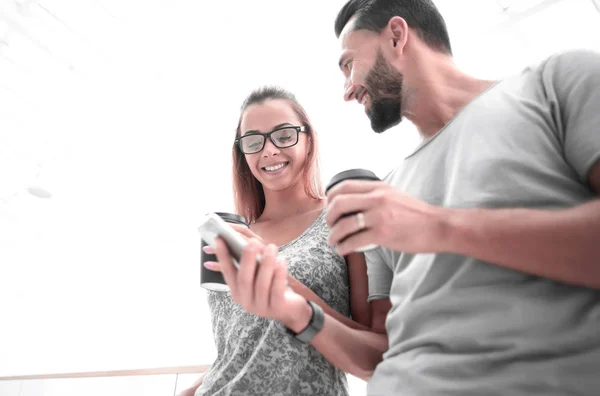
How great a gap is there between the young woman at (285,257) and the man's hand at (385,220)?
1.29 ft

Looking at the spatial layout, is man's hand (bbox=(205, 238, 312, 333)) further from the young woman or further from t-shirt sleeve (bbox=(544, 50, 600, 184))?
t-shirt sleeve (bbox=(544, 50, 600, 184))

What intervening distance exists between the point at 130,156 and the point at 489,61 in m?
3.52

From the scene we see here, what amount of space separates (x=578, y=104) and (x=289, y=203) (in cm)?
94

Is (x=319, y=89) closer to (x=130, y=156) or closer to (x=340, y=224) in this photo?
(x=130, y=156)

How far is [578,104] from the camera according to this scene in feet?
2.82

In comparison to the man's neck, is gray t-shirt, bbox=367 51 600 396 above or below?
below

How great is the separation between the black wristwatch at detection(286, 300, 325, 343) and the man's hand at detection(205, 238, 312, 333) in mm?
83

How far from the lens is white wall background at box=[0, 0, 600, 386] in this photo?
10.9 feet

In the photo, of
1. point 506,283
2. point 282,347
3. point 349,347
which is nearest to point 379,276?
→ point 349,347

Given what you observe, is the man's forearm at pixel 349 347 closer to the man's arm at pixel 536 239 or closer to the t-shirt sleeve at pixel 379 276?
the t-shirt sleeve at pixel 379 276

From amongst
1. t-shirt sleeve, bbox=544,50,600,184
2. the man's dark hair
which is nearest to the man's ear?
the man's dark hair

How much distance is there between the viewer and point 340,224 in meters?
0.78

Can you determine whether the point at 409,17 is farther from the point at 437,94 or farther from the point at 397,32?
the point at 437,94

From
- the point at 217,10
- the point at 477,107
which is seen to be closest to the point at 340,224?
the point at 477,107
